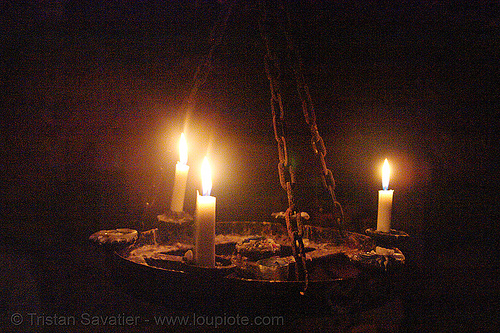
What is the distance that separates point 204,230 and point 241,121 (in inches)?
56.3

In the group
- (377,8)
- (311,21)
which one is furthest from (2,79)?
A: (377,8)

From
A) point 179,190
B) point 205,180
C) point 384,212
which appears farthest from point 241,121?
point 205,180

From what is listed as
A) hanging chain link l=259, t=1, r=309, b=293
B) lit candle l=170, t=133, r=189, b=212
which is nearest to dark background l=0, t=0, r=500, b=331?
lit candle l=170, t=133, r=189, b=212

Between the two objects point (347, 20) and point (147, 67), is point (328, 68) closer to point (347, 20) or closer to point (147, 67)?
point (347, 20)

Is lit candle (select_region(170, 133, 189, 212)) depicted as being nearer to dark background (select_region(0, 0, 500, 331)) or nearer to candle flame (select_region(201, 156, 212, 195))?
candle flame (select_region(201, 156, 212, 195))

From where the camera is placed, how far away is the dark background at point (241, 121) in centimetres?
172

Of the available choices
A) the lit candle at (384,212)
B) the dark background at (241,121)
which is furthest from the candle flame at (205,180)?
the dark background at (241,121)

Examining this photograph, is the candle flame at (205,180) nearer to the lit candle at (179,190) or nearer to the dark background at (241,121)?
the lit candle at (179,190)

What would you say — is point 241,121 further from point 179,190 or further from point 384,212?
point 384,212

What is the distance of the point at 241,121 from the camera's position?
2121 millimetres

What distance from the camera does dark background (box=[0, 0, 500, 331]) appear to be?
1.72m

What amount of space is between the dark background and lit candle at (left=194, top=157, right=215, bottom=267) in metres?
0.98

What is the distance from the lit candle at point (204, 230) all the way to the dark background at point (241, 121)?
98cm

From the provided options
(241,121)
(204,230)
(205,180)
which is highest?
(241,121)
